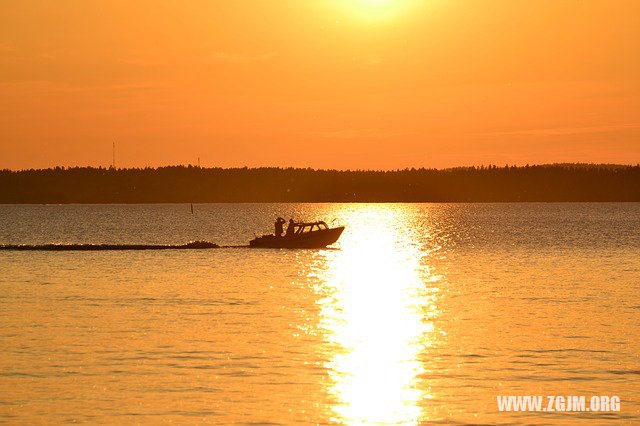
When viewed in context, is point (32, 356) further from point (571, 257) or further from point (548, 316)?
→ point (571, 257)

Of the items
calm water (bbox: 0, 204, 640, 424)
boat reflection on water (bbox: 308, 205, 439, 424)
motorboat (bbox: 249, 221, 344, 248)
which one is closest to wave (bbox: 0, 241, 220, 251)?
motorboat (bbox: 249, 221, 344, 248)

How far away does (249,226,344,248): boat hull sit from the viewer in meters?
104

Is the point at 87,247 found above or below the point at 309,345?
above

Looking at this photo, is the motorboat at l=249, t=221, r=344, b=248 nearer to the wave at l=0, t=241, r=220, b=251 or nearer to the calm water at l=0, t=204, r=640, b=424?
the wave at l=0, t=241, r=220, b=251

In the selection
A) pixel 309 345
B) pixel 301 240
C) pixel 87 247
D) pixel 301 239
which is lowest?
pixel 309 345

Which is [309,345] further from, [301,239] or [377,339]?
[301,239]

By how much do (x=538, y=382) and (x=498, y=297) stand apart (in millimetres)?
26943

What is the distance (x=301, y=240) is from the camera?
4134 inches

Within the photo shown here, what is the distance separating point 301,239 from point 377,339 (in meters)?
67.1

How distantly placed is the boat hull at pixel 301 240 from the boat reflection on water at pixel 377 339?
23.6m

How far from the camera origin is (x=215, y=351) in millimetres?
35094

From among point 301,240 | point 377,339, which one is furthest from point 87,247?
point 377,339

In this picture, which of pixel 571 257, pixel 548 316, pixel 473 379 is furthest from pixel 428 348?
pixel 571 257

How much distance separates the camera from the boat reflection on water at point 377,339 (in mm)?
26094
